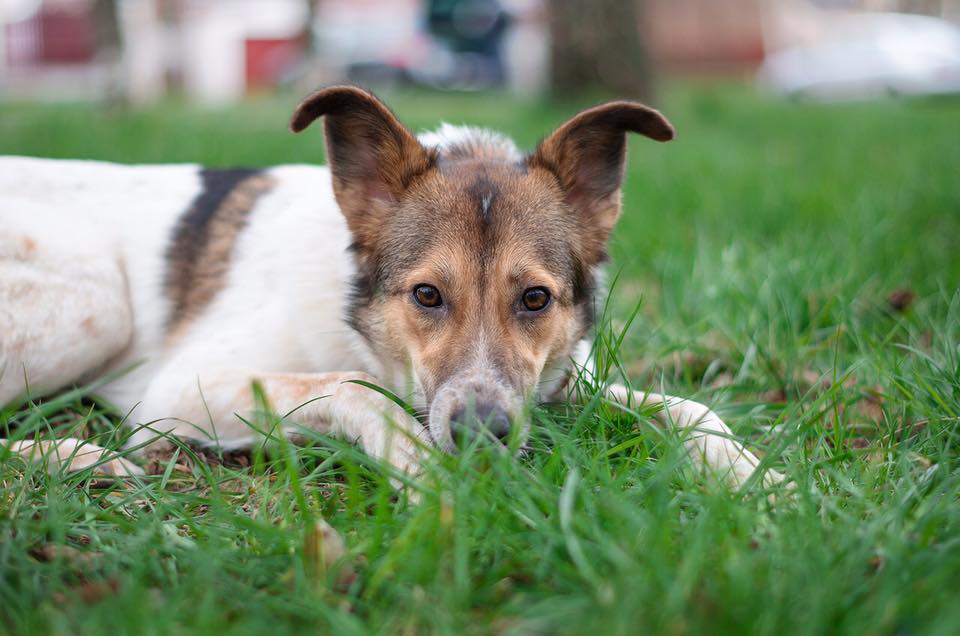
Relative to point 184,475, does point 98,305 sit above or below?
above

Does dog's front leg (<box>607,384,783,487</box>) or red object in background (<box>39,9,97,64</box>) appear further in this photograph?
red object in background (<box>39,9,97,64</box>)

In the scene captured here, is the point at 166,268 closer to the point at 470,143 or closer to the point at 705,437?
the point at 470,143

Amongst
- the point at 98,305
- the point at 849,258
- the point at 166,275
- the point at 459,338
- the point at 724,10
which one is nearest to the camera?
the point at 459,338

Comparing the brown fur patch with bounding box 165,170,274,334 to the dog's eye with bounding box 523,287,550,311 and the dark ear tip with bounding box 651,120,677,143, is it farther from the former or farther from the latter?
Answer: the dark ear tip with bounding box 651,120,677,143

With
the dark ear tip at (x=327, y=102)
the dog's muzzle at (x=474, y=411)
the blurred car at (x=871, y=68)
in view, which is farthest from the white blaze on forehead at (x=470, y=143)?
the blurred car at (x=871, y=68)

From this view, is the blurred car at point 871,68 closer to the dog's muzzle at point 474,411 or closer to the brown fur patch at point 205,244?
the brown fur patch at point 205,244

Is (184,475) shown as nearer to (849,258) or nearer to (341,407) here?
(341,407)

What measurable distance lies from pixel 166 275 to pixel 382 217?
1202 mm

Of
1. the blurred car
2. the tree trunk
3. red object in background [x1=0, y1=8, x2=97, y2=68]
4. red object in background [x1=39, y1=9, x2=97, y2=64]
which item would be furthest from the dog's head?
red object in background [x1=39, y1=9, x2=97, y2=64]

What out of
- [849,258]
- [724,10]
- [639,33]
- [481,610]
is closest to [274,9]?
[724,10]

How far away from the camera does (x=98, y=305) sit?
3605 mm

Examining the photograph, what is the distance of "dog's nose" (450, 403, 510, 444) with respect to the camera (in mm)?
2551

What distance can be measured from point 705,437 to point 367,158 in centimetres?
160

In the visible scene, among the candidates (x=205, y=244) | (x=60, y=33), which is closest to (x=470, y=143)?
(x=205, y=244)
